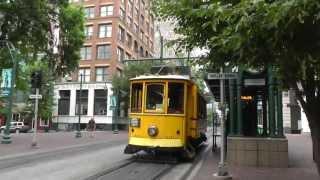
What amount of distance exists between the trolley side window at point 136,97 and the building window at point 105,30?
63018mm

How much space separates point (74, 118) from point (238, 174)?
69252 millimetres

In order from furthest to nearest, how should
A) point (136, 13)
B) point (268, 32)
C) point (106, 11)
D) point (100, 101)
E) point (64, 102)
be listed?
point (136, 13), point (64, 102), point (106, 11), point (100, 101), point (268, 32)

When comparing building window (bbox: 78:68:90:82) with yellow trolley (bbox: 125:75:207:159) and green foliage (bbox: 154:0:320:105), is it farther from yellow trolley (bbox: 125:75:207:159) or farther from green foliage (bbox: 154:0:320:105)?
green foliage (bbox: 154:0:320:105)

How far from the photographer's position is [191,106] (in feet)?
63.3

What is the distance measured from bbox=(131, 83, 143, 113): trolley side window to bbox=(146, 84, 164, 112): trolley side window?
320 mm

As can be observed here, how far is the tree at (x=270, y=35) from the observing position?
5771mm

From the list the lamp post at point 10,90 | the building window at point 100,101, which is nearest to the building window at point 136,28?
the building window at point 100,101

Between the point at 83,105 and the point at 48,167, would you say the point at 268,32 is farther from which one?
the point at 83,105

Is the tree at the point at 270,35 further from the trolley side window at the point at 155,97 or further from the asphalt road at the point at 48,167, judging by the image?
the trolley side window at the point at 155,97

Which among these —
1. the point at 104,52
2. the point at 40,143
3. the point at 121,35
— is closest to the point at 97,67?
the point at 104,52

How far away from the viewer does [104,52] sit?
267ft

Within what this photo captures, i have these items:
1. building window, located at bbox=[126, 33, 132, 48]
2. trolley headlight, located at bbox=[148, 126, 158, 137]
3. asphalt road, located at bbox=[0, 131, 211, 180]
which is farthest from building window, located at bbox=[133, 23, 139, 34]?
trolley headlight, located at bbox=[148, 126, 158, 137]

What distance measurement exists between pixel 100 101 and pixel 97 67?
18.4ft

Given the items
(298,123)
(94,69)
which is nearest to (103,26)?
(94,69)
